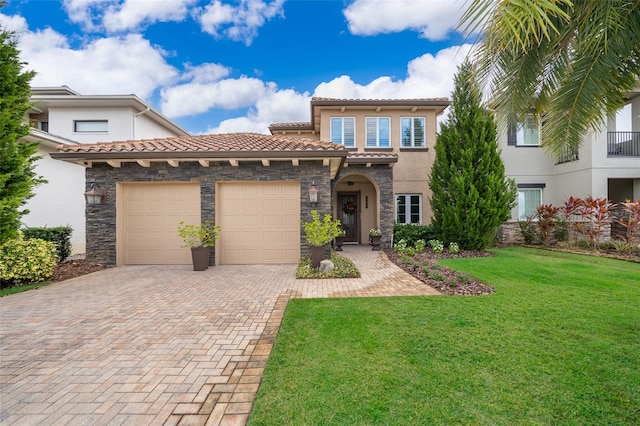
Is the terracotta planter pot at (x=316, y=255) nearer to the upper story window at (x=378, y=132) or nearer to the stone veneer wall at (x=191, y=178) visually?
the stone veneer wall at (x=191, y=178)

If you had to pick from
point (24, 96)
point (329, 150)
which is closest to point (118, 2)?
point (24, 96)

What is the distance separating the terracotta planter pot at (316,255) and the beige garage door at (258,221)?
1.39 metres

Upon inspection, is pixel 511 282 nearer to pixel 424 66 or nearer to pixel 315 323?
pixel 315 323

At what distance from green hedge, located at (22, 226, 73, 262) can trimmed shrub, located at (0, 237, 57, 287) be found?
81.0 inches

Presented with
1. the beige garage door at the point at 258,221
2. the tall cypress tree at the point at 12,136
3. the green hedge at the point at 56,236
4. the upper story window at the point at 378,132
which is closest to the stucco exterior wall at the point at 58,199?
the green hedge at the point at 56,236

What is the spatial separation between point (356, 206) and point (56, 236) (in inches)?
502

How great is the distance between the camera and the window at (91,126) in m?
15.5

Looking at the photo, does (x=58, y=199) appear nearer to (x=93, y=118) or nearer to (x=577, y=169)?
(x=93, y=118)

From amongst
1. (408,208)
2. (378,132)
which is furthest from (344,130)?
(408,208)

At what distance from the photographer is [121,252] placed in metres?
9.34

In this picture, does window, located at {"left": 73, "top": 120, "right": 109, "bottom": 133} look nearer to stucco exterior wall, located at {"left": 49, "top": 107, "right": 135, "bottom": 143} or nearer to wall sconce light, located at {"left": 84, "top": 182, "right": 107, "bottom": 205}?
stucco exterior wall, located at {"left": 49, "top": 107, "right": 135, "bottom": 143}

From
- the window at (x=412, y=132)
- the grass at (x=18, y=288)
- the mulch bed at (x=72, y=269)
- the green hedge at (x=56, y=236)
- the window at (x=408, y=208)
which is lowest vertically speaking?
the grass at (x=18, y=288)

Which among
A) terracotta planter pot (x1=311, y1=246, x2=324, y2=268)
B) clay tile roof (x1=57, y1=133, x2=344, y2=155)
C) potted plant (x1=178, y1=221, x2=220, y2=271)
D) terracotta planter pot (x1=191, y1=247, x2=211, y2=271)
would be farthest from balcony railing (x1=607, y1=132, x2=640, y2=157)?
terracotta planter pot (x1=191, y1=247, x2=211, y2=271)

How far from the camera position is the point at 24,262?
22.6 feet
